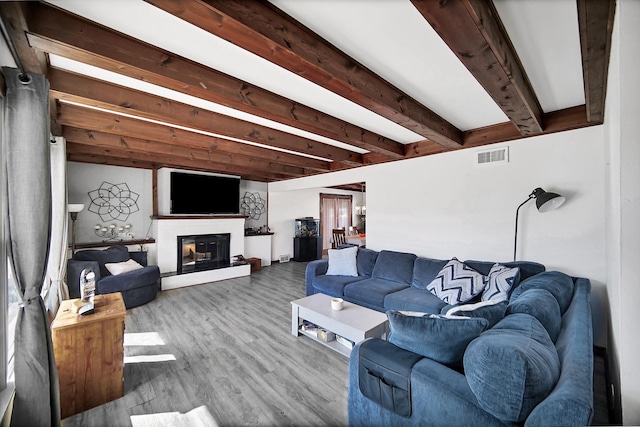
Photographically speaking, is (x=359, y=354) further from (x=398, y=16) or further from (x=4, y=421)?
(x=398, y=16)

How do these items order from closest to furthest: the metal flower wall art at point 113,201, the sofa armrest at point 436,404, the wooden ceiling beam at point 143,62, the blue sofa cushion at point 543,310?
the sofa armrest at point 436,404 → the wooden ceiling beam at point 143,62 → the blue sofa cushion at point 543,310 → the metal flower wall art at point 113,201

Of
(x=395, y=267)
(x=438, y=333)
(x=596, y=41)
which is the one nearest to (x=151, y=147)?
(x=395, y=267)

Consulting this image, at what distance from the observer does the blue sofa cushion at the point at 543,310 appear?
60.0 inches

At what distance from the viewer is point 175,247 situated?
5.15 meters

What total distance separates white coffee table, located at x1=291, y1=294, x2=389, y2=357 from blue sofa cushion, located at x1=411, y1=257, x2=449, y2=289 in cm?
100

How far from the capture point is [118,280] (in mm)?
3838

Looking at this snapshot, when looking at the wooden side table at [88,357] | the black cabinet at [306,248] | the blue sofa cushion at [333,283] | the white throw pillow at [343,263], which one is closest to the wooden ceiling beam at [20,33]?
the wooden side table at [88,357]

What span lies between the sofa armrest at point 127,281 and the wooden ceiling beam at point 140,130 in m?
2.08

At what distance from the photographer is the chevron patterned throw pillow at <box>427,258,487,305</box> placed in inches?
109

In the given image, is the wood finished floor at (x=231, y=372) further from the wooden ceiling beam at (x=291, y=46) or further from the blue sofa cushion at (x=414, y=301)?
the wooden ceiling beam at (x=291, y=46)

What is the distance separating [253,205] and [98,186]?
3.23 metres

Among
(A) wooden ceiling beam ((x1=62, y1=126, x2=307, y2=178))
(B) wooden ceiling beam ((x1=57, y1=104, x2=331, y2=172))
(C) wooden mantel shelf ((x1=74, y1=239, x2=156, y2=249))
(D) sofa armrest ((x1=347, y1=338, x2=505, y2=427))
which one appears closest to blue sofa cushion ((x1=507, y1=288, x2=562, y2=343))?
(D) sofa armrest ((x1=347, y1=338, x2=505, y2=427))

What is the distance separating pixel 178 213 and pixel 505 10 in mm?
5447

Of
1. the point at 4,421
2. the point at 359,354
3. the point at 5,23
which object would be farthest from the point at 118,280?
the point at 359,354
